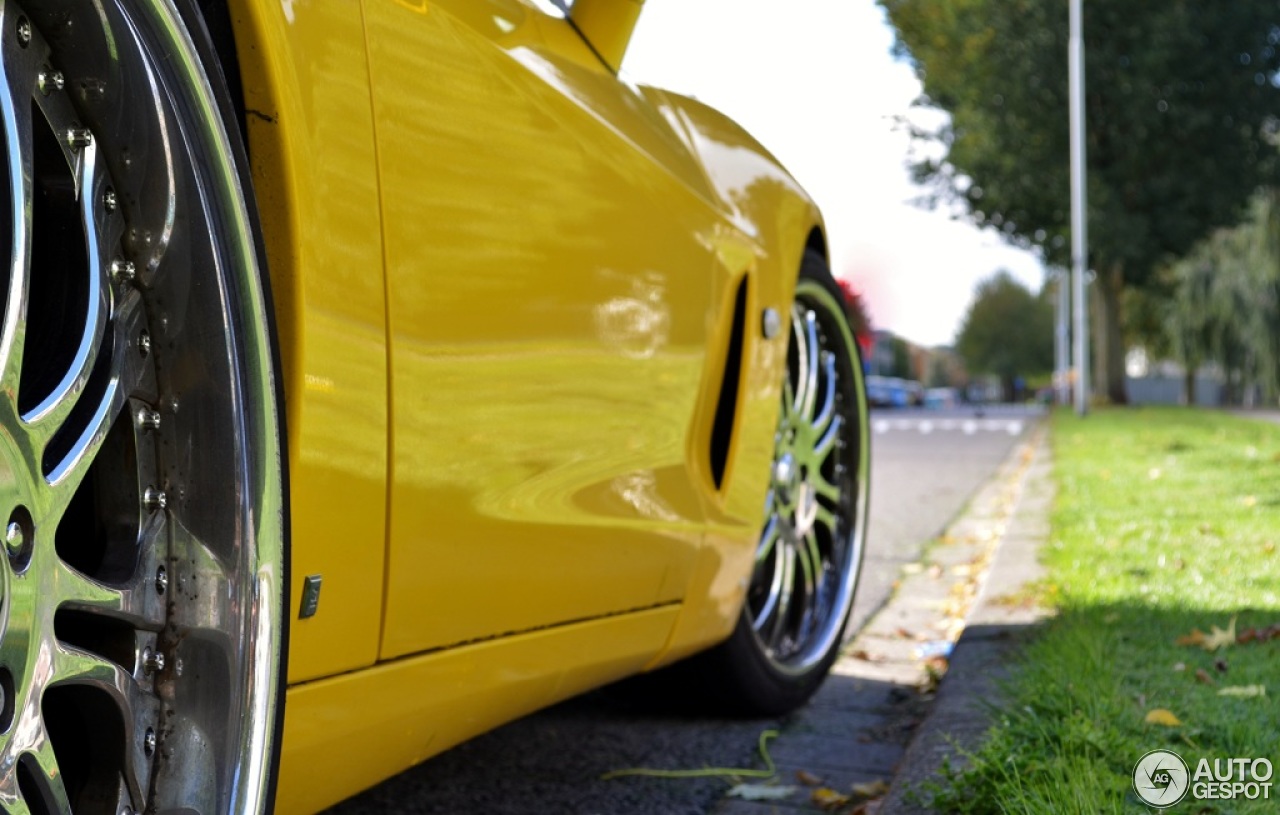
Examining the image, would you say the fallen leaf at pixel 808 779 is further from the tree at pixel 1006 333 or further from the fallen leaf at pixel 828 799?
the tree at pixel 1006 333

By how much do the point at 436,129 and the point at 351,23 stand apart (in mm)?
167

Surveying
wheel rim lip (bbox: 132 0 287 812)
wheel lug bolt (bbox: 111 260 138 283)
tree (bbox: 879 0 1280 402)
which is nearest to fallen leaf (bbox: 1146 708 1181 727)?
wheel rim lip (bbox: 132 0 287 812)

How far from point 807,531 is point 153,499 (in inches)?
80.4

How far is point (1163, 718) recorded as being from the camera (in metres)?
2.34

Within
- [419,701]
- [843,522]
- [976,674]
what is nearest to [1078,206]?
[843,522]

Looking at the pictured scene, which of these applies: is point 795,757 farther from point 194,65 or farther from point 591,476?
point 194,65

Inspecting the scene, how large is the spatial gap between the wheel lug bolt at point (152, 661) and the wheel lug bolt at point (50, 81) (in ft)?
1.61

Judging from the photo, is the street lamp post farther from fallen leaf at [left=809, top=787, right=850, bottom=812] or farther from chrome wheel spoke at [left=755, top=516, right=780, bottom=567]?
fallen leaf at [left=809, top=787, right=850, bottom=812]

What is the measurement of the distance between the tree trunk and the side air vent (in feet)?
88.1

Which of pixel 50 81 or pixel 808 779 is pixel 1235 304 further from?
pixel 50 81

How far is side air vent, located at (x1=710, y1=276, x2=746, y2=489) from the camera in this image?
2.53 metres

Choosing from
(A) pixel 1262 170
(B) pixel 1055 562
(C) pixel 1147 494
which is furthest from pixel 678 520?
(A) pixel 1262 170

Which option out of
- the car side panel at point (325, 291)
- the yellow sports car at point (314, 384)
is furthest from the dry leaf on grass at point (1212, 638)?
the car side panel at point (325, 291)

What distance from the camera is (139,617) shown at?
1.27 meters
